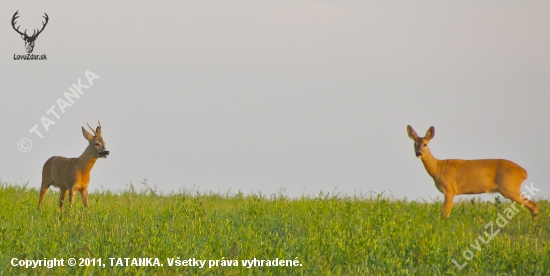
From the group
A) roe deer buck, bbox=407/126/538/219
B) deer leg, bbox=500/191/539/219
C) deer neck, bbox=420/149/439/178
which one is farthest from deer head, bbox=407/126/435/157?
deer leg, bbox=500/191/539/219

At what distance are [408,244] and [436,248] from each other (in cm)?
50

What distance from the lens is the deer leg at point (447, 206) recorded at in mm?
11942

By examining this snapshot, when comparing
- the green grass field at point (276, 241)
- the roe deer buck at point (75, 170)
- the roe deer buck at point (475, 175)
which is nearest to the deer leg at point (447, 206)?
the roe deer buck at point (475, 175)

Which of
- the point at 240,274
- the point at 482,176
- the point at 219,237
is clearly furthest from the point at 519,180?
the point at 240,274

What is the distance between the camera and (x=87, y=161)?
12.3 m

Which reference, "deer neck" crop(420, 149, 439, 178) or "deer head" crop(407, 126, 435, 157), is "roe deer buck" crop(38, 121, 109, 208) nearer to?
"deer head" crop(407, 126, 435, 157)

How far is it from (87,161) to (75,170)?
0.90ft

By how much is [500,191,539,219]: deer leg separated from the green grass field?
0.98 metres

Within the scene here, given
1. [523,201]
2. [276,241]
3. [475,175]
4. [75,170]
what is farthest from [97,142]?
[523,201]

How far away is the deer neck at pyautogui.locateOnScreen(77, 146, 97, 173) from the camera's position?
12297 mm

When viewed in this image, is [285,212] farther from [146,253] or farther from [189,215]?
[146,253]

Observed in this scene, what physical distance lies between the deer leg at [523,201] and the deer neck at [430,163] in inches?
53.6

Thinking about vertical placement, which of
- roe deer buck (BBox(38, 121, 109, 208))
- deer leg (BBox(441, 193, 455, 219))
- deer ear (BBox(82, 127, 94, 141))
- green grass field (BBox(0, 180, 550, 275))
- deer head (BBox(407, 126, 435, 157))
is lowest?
green grass field (BBox(0, 180, 550, 275))

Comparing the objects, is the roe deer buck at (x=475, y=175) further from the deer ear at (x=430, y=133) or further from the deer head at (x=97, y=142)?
the deer head at (x=97, y=142)
